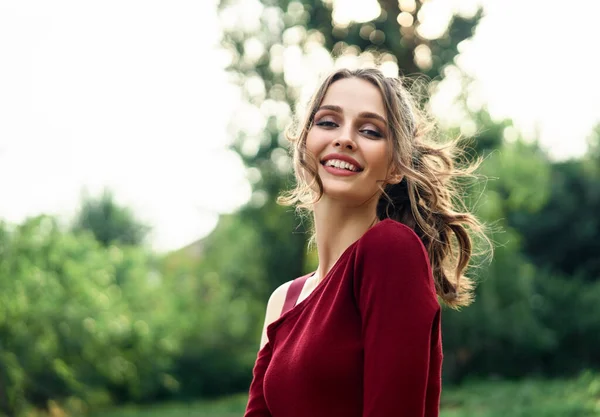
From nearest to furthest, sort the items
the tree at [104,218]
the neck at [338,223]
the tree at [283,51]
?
the neck at [338,223] → the tree at [283,51] → the tree at [104,218]

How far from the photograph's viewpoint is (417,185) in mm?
2037

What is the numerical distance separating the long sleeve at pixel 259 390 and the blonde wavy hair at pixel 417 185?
16.5 inches

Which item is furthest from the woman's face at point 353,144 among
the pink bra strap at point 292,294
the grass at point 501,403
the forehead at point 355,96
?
the grass at point 501,403

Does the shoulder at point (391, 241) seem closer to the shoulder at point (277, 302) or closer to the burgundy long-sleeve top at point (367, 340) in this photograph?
the burgundy long-sleeve top at point (367, 340)

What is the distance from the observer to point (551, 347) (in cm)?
2212

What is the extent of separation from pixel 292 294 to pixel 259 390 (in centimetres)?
29

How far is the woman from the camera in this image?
1.61m

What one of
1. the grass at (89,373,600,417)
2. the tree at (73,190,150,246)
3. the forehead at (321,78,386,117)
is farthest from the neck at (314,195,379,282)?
the tree at (73,190,150,246)

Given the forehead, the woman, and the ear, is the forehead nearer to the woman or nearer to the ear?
the woman

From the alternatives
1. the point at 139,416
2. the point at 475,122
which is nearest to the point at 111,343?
the point at 139,416

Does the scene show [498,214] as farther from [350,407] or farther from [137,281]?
[350,407]

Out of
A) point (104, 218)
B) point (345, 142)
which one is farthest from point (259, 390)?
point (104, 218)

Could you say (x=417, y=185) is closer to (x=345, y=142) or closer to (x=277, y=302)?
(x=345, y=142)

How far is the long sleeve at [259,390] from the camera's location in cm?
211
